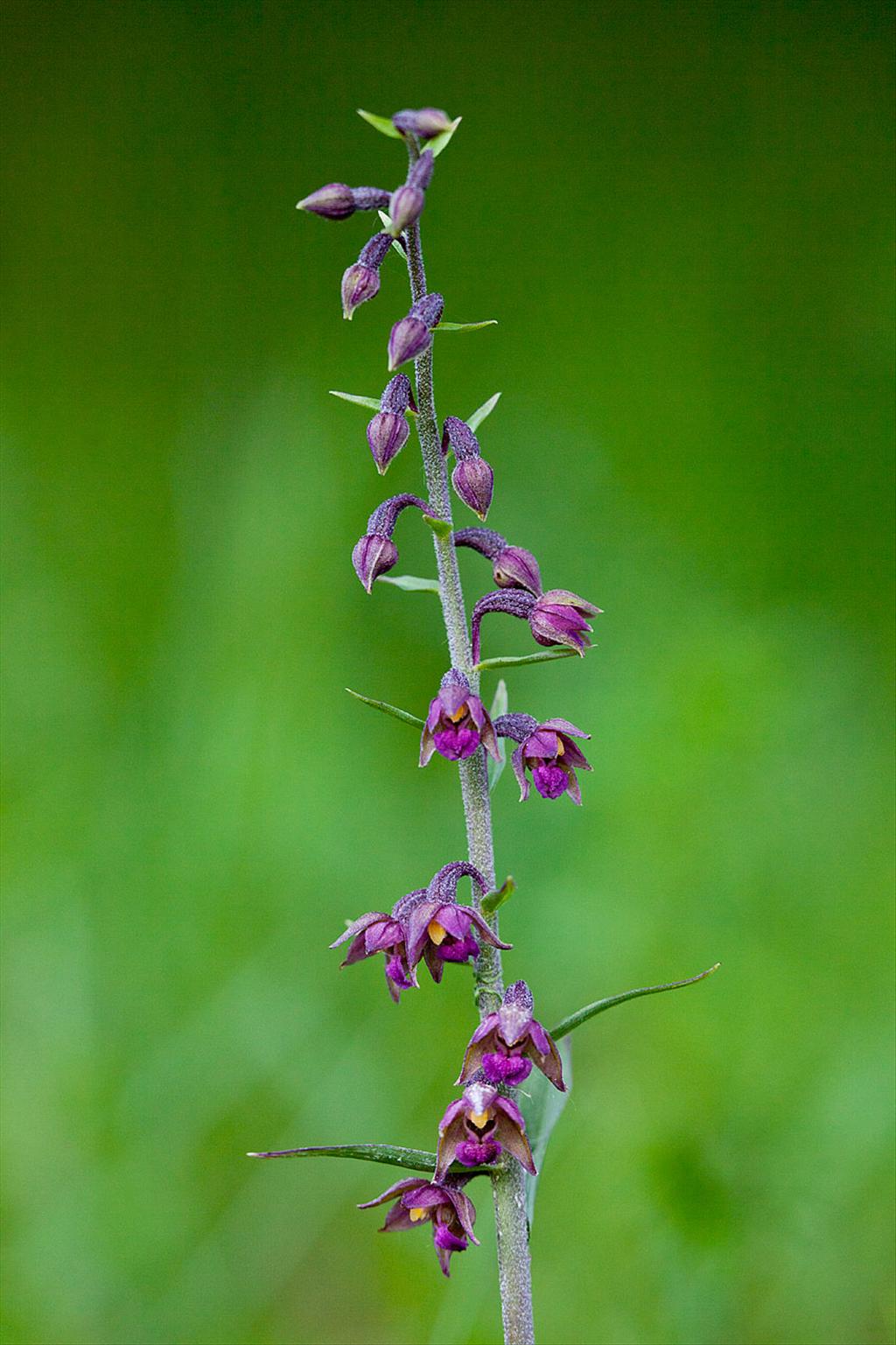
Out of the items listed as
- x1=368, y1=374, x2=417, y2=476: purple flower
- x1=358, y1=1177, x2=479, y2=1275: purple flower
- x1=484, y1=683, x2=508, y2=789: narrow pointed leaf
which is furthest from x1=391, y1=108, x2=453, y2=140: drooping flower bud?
x1=358, y1=1177, x2=479, y2=1275: purple flower

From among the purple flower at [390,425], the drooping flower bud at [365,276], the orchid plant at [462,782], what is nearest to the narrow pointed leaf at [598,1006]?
the orchid plant at [462,782]

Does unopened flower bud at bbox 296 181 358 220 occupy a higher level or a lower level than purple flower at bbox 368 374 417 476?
higher

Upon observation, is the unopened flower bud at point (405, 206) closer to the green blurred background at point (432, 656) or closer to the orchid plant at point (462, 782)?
the orchid plant at point (462, 782)

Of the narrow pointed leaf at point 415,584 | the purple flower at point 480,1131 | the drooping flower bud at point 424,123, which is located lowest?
the purple flower at point 480,1131

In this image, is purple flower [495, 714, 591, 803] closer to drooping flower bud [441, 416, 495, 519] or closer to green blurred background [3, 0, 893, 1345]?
drooping flower bud [441, 416, 495, 519]

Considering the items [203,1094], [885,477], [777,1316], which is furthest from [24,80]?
[777,1316]

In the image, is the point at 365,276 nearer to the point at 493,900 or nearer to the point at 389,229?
the point at 389,229

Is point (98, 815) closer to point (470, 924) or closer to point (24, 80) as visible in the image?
point (470, 924)
